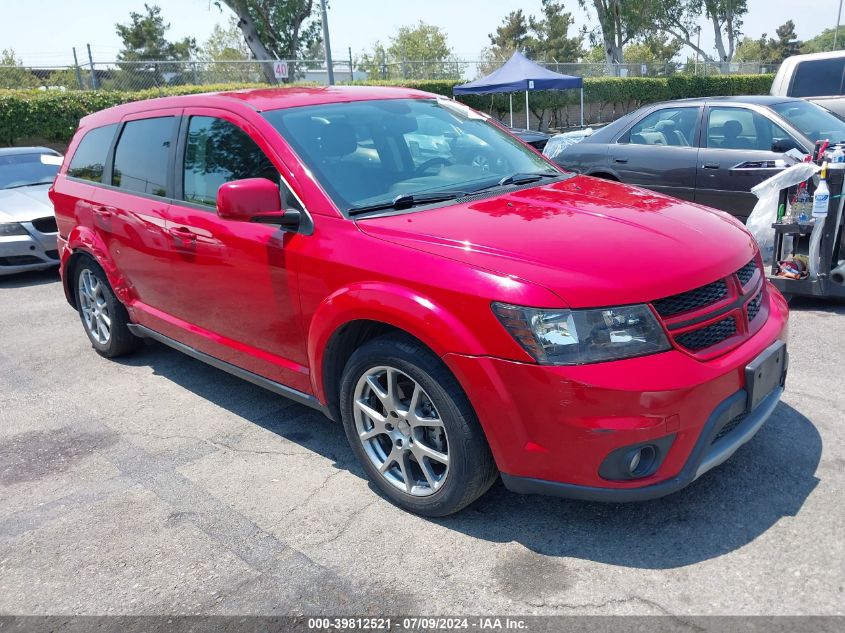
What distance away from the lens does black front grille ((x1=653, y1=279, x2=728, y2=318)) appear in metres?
2.66

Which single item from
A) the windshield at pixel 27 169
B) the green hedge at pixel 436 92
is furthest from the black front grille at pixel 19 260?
the green hedge at pixel 436 92

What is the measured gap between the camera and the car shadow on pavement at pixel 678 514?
2820mm

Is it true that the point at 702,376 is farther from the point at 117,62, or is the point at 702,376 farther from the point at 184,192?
the point at 117,62

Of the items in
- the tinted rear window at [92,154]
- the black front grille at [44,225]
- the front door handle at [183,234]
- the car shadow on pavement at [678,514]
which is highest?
the tinted rear window at [92,154]

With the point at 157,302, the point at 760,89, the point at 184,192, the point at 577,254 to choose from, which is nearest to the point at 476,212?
the point at 577,254

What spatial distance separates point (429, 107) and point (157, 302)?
2.11 metres

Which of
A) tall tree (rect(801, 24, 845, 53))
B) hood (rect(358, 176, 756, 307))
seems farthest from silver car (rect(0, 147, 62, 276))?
tall tree (rect(801, 24, 845, 53))

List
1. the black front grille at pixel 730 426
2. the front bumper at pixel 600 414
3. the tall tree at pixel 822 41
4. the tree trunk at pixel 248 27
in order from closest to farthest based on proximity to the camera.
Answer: the front bumper at pixel 600 414 → the black front grille at pixel 730 426 → the tree trunk at pixel 248 27 → the tall tree at pixel 822 41

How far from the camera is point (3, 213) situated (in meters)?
8.25

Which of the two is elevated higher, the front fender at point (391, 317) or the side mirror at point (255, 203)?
the side mirror at point (255, 203)

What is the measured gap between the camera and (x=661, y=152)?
755 cm

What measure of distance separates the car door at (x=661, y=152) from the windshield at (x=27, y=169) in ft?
23.6

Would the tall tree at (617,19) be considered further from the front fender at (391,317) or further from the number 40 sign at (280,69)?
the front fender at (391,317)

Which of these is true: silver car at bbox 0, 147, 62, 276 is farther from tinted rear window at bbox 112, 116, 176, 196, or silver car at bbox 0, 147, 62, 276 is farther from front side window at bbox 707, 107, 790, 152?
front side window at bbox 707, 107, 790, 152
